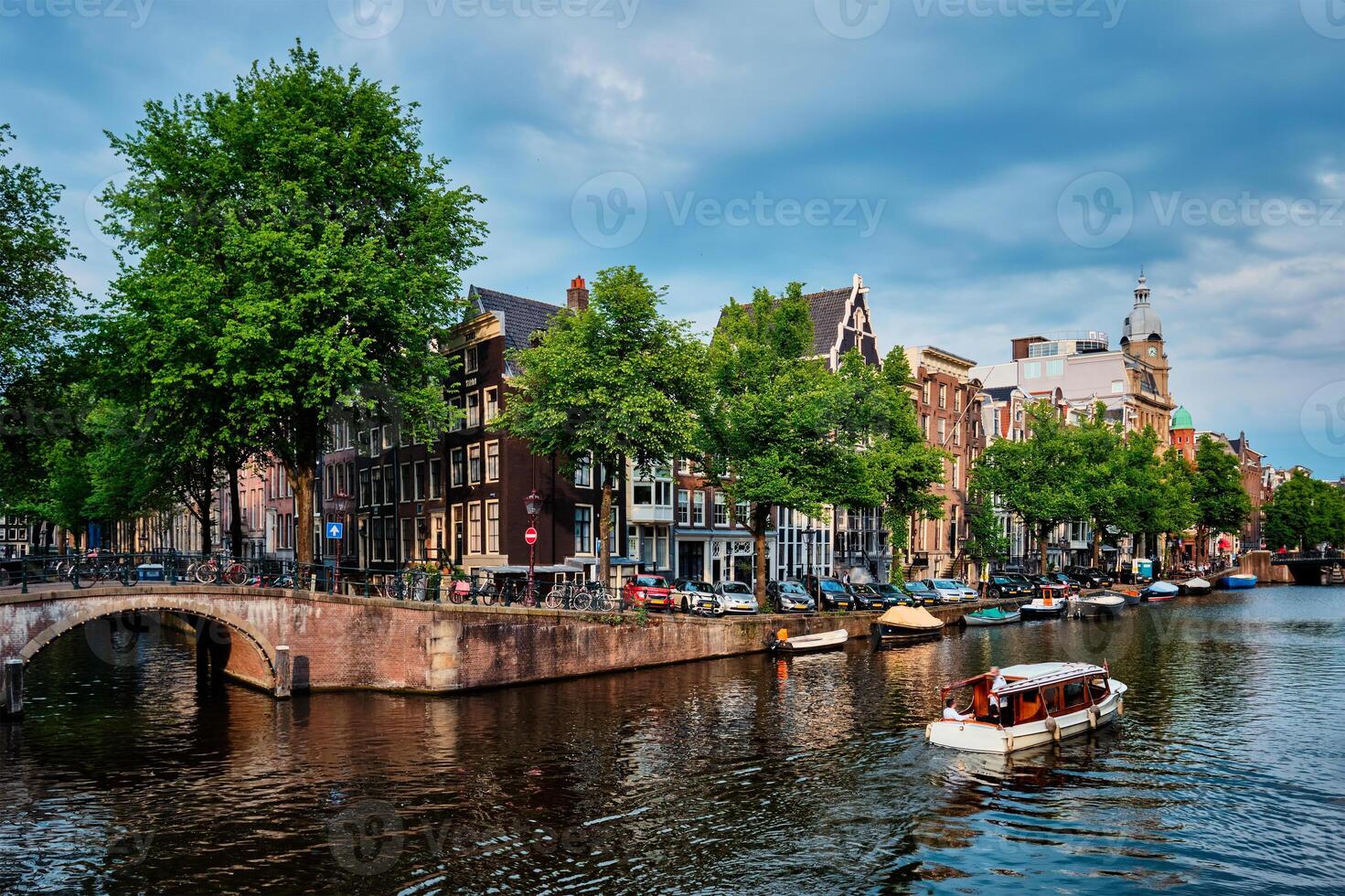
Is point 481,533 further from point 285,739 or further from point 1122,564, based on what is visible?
point 1122,564

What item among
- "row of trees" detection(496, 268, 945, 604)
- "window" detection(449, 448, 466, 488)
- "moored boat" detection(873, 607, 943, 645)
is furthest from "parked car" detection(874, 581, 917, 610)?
"window" detection(449, 448, 466, 488)

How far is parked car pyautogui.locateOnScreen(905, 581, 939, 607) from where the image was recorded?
74.5 metres

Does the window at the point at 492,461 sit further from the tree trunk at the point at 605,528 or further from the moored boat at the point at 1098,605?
the moored boat at the point at 1098,605

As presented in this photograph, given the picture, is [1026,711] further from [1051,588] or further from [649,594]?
[1051,588]

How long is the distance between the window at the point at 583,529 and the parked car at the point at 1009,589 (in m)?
40.5

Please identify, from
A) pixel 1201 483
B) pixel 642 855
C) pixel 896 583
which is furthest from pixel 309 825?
Answer: pixel 1201 483

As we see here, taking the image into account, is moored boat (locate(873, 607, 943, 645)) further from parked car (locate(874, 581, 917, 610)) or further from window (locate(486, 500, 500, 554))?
window (locate(486, 500, 500, 554))

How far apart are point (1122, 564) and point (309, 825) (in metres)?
133

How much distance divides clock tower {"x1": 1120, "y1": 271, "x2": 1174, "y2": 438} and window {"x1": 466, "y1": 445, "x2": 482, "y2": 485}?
402 ft

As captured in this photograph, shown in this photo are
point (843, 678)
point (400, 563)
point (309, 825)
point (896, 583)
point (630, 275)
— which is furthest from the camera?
point (896, 583)

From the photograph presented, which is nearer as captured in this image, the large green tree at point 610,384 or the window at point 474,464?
Result: the large green tree at point 610,384

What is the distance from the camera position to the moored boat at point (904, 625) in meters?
61.8

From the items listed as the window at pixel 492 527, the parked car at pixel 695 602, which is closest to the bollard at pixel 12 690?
the window at pixel 492 527

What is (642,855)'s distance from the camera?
22547 mm
